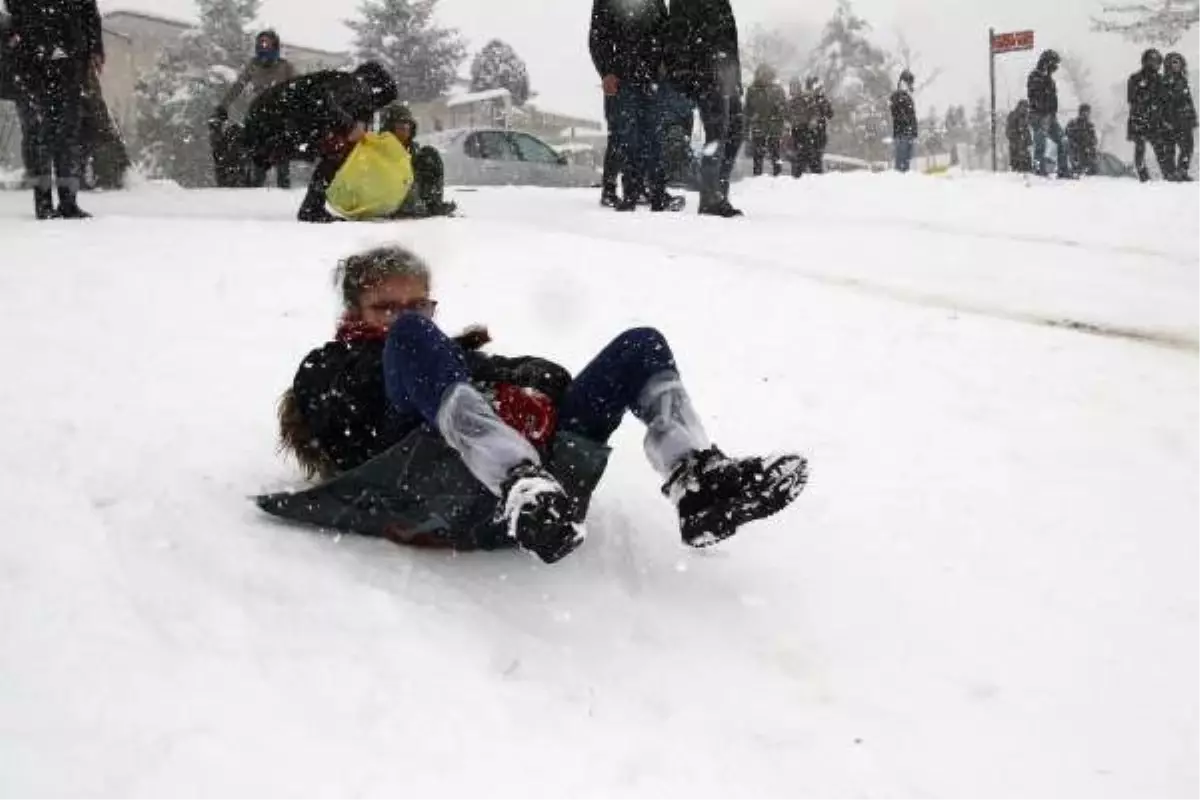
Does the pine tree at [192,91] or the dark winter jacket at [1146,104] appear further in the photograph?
the pine tree at [192,91]

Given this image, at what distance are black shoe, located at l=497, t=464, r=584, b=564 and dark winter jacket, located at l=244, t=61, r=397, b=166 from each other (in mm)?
5768

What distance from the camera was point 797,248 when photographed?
280 inches

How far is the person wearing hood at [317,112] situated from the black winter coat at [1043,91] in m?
9.07

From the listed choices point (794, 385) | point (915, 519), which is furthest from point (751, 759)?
point (794, 385)

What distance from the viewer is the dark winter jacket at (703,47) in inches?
326

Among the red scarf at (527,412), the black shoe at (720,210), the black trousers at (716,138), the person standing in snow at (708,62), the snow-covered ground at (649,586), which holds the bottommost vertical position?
the snow-covered ground at (649,586)

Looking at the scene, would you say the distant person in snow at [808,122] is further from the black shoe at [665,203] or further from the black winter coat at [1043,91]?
the black shoe at [665,203]

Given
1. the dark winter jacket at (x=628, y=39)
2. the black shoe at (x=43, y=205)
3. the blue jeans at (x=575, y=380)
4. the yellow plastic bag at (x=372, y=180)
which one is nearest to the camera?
the blue jeans at (x=575, y=380)

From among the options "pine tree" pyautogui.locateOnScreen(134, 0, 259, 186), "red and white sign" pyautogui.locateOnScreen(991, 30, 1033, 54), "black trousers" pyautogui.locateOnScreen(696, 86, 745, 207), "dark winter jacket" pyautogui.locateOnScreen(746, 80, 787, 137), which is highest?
"pine tree" pyautogui.locateOnScreen(134, 0, 259, 186)

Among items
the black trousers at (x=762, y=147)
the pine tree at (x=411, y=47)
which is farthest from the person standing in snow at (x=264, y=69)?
the pine tree at (x=411, y=47)

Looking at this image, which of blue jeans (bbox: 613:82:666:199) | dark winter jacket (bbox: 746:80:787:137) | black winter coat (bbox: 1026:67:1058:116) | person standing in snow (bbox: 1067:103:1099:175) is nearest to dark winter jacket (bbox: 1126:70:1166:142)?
black winter coat (bbox: 1026:67:1058:116)

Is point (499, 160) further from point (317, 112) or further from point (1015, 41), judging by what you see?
point (1015, 41)

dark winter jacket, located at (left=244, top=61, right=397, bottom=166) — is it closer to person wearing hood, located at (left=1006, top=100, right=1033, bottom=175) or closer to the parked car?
the parked car

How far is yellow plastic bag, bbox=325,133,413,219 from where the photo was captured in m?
7.45
